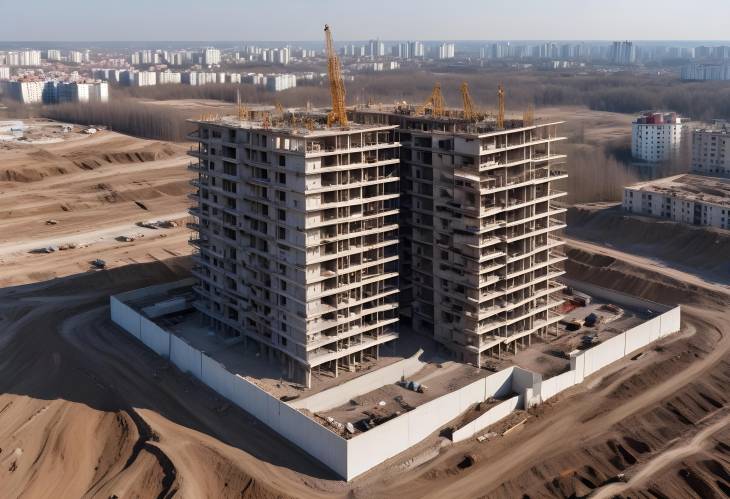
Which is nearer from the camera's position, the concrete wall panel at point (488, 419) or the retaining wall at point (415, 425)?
the retaining wall at point (415, 425)

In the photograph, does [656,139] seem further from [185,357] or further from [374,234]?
[185,357]

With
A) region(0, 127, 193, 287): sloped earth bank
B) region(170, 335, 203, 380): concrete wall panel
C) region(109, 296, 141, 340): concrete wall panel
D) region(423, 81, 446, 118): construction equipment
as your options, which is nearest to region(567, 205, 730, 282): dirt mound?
region(423, 81, 446, 118): construction equipment

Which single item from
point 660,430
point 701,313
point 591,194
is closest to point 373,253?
point 660,430

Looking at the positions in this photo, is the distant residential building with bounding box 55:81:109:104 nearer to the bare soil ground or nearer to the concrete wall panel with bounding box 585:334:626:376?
the bare soil ground

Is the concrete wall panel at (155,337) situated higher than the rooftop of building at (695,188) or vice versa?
the rooftop of building at (695,188)

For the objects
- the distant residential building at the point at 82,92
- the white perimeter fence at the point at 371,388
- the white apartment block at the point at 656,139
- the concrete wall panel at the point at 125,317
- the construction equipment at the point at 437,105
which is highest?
the distant residential building at the point at 82,92

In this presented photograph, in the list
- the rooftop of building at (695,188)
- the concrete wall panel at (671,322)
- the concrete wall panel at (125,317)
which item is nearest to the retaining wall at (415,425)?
the concrete wall panel at (671,322)

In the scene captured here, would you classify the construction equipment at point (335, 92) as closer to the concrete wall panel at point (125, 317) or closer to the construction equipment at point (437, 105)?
the construction equipment at point (437, 105)

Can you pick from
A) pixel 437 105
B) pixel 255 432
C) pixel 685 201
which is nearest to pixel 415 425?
pixel 255 432
